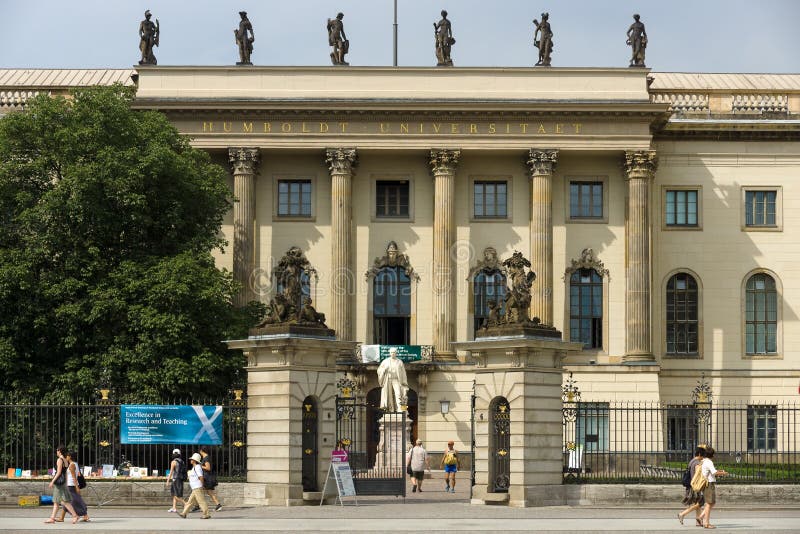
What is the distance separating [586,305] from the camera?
65750 millimetres

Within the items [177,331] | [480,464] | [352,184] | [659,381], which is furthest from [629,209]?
[480,464]

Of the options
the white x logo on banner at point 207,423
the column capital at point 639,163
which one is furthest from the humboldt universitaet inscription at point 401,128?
the white x logo on banner at point 207,423

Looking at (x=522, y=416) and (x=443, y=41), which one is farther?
(x=443, y=41)

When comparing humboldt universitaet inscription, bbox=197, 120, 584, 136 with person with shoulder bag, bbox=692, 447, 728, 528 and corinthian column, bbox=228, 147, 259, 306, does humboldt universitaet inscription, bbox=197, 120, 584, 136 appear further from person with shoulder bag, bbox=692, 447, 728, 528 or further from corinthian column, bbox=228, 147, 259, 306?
person with shoulder bag, bbox=692, 447, 728, 528

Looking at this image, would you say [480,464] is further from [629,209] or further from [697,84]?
[697,84]

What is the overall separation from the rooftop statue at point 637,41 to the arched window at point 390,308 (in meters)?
A: 13.1

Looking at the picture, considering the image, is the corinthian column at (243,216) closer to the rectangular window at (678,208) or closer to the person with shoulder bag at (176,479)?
the rectangular window at (678,208)

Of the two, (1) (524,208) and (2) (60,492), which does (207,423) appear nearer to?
(2) (60,492)

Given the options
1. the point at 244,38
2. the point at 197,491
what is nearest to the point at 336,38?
the point at 244,38

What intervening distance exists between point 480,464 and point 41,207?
20.9m

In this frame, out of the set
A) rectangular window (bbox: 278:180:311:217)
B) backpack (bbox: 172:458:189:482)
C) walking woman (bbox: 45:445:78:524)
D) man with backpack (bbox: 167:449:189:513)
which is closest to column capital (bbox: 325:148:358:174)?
rectangular window (bbox: 278:180:311:217)

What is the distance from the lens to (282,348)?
118 ft

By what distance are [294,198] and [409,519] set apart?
34.5m

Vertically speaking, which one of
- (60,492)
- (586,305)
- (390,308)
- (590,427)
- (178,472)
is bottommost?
(60,492)
